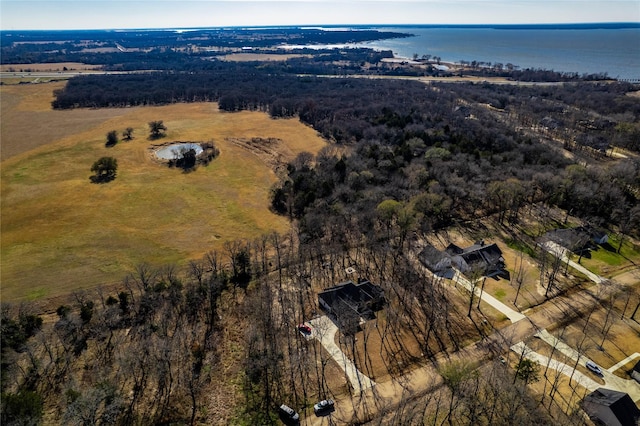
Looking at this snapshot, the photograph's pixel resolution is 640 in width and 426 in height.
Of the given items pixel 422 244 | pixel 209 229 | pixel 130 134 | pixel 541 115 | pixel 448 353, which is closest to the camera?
pixel 448 353

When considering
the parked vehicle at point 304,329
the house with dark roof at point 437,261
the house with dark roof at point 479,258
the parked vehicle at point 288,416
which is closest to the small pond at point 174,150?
the parked vehicle at point 304,329

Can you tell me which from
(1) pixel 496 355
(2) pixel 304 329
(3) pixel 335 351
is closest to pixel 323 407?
(3) pixel 335 351

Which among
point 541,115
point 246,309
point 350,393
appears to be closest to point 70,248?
point 246,309

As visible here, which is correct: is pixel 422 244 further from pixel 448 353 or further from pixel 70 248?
pixel 70 248

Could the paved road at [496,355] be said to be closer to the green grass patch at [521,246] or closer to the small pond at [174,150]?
the green grass patch at [521,246]

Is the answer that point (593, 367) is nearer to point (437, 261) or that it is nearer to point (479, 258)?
point (479, 258)

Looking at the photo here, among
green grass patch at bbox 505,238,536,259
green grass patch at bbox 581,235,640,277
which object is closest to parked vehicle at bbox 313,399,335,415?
green grass patch at bbox 505,238,536,259
